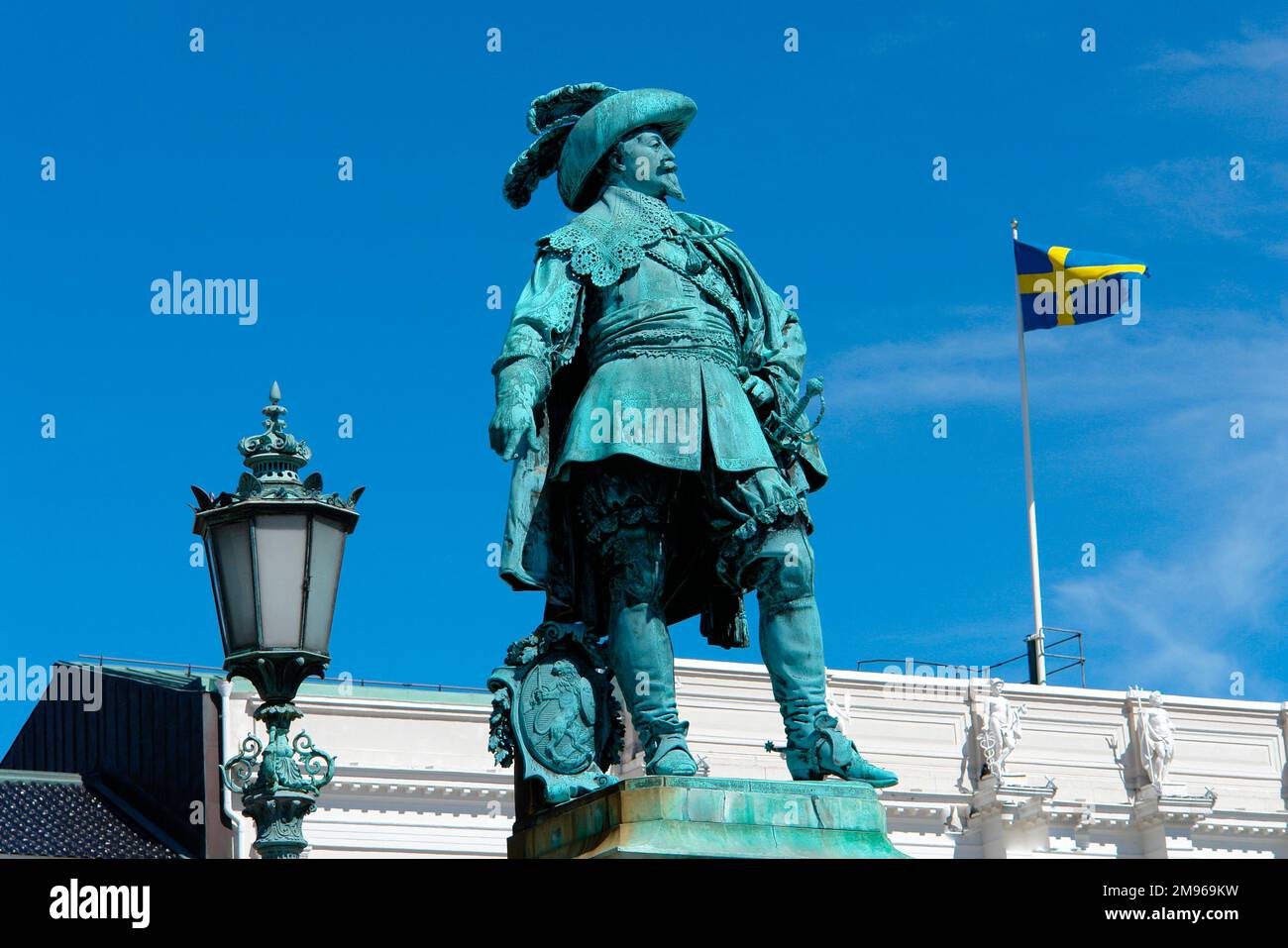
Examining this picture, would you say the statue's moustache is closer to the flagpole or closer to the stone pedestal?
the stone pedestal

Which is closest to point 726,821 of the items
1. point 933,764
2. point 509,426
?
point 509,426

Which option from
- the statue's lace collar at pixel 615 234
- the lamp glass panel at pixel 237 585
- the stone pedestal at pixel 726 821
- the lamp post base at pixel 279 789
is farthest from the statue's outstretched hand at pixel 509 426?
the lamp post base at pixel 279 789

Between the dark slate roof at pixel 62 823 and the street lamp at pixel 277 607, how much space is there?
71.4 feet

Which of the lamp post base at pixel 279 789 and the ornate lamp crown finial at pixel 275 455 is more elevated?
the ornate lamp crown finial at pixel 275 455

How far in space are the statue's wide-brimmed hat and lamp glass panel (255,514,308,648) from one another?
1.70 metres

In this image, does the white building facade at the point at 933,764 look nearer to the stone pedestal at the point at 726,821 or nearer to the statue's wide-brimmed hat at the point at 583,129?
the statue's wide-brimmed hat at the point at 583,129

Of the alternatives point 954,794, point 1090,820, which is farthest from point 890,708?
point 1090,820

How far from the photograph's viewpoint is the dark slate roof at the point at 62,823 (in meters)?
31.1

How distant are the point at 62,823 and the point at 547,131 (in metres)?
24.6

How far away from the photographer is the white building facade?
107ft

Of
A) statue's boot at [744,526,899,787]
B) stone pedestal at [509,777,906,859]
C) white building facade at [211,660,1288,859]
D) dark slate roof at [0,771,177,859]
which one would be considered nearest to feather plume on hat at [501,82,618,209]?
statue's boot at [744,526,899,787]
